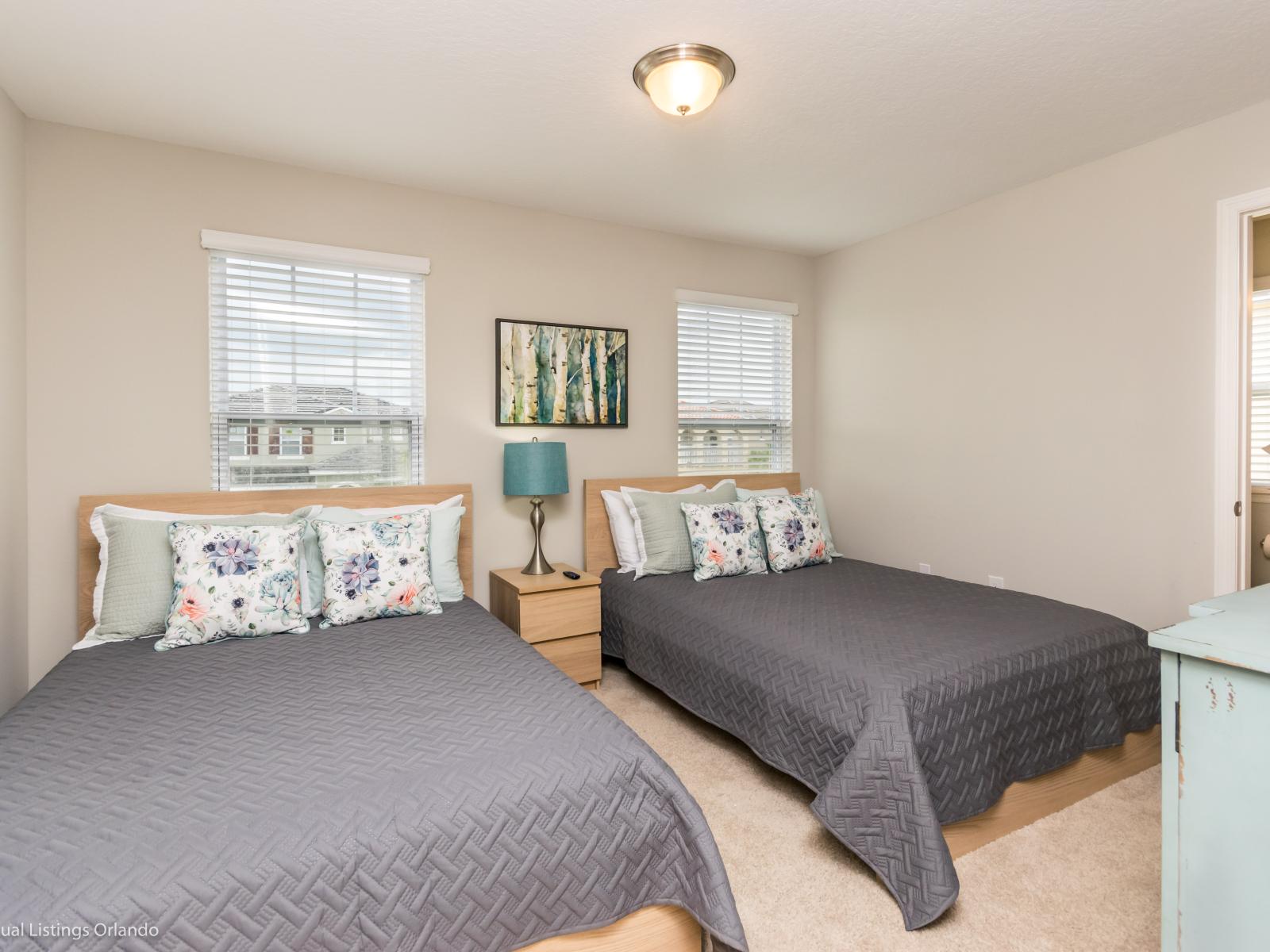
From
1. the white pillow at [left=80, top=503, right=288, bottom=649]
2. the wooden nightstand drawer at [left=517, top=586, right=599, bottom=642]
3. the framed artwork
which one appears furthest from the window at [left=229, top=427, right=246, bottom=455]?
the wooden nightstand drawer at [left=517, top=586, right=599, bottom=642]

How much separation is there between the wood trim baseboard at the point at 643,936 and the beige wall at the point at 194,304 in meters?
2.25

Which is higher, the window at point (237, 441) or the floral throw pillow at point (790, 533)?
the window at point (237, 441)

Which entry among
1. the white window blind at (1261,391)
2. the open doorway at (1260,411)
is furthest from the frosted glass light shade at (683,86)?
the white window blind at (1261,391)

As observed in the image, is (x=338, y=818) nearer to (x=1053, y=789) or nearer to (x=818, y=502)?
(x=1053, y=789)

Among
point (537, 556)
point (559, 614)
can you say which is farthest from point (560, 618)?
point (537, 556)

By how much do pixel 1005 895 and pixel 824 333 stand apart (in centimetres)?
350

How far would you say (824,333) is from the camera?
456cm

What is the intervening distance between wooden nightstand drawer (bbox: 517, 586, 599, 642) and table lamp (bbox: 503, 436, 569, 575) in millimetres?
264

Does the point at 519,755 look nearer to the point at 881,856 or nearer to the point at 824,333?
the point at 881,856

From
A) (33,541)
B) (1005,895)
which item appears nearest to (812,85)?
(1005,895)

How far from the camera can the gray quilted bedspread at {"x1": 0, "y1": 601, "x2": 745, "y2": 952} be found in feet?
3.66

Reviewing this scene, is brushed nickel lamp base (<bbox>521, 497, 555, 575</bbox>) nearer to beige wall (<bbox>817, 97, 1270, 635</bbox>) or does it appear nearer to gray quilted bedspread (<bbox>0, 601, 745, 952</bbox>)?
gray quilted bedspread (<bbox>0, 601, 745, 952</bbox>)

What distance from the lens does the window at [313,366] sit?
2.96 meters

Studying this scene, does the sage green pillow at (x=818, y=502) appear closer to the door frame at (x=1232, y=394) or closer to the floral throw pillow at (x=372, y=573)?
the door frame at (x=1232, y=394)
